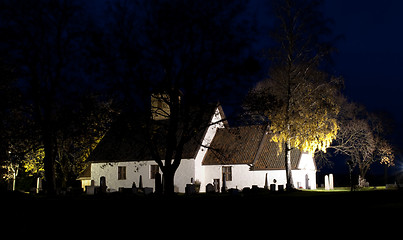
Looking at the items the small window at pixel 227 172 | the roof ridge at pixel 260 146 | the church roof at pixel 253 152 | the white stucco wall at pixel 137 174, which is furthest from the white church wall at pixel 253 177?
the white stucco wall at pixel 137 174

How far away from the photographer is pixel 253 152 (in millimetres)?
41062

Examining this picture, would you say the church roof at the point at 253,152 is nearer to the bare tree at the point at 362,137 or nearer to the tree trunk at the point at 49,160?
the bare tree at the point at 362,137

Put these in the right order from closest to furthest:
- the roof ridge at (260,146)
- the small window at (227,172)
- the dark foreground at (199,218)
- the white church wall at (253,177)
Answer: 1. the dark foreground at (199,218)
2. the white church wall at (253,177)
3. the roof ridge at (260,146)
4. the small window at (227,172)

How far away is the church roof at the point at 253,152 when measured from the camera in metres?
39.8

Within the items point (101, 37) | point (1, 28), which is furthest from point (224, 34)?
point (1, 28)

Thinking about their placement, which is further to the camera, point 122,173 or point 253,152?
point 122,173

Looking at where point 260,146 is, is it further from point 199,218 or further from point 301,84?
point 199,218

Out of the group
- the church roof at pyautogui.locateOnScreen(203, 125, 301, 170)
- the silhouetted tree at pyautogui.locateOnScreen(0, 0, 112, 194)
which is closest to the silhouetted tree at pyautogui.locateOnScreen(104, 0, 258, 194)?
the silhouetted tree at pyautogui.locateOnScreen(0, 0, 112, 194)

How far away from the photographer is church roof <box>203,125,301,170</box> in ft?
131

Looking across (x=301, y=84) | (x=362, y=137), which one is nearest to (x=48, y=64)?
(x=301, y=84)

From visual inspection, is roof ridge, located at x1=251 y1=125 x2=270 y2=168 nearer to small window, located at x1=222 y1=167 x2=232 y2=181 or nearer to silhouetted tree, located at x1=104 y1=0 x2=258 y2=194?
small window, located at x1=222 y1=167 x2=232 y2=181

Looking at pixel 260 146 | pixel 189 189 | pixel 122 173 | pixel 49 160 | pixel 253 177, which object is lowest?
pixel 189 189

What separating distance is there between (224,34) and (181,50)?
2.58 metres

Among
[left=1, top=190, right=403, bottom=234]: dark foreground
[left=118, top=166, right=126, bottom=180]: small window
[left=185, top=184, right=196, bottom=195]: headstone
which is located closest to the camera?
[left=1, top=190, right=403, bottom=234]: dark foreground
